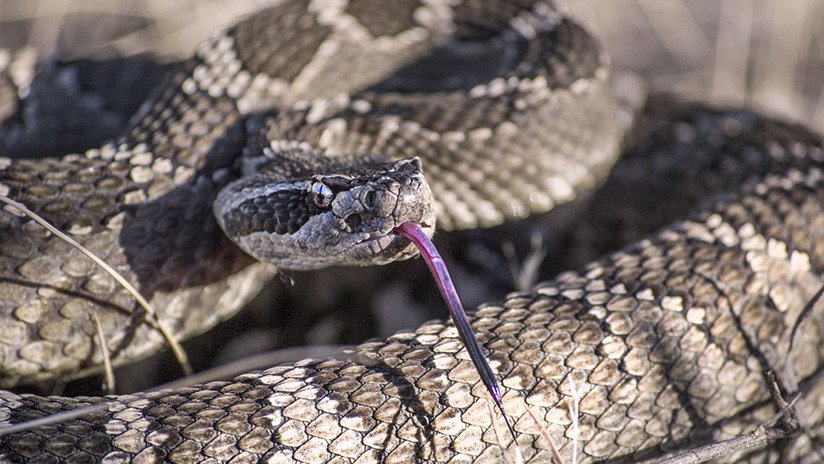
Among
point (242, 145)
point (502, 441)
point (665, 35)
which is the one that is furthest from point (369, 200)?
point (665, 35)

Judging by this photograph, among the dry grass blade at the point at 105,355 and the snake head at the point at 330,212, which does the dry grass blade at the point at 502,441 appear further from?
the dry grass blade at the point at 105,355

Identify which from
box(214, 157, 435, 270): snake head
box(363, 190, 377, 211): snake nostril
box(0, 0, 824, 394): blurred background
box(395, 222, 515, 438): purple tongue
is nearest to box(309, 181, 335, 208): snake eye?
box(214, 157, 435, 270): snake head

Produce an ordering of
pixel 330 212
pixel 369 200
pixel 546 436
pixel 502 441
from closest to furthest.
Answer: pixel 546 436 < pixel 502 441 < pixel 369 200 < pixel 330 212

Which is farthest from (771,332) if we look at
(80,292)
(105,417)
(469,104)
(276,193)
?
(80,292)

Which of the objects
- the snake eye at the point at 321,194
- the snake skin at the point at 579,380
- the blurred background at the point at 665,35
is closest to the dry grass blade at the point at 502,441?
the snake skin at the point at 579,380

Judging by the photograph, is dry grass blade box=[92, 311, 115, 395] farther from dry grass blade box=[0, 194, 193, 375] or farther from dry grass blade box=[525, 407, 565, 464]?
dry grass blade box=[525, 407, 565, 464]

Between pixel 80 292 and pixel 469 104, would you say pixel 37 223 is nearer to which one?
pixel 80 292

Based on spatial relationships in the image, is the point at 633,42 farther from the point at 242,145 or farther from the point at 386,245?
the point at 386,245
